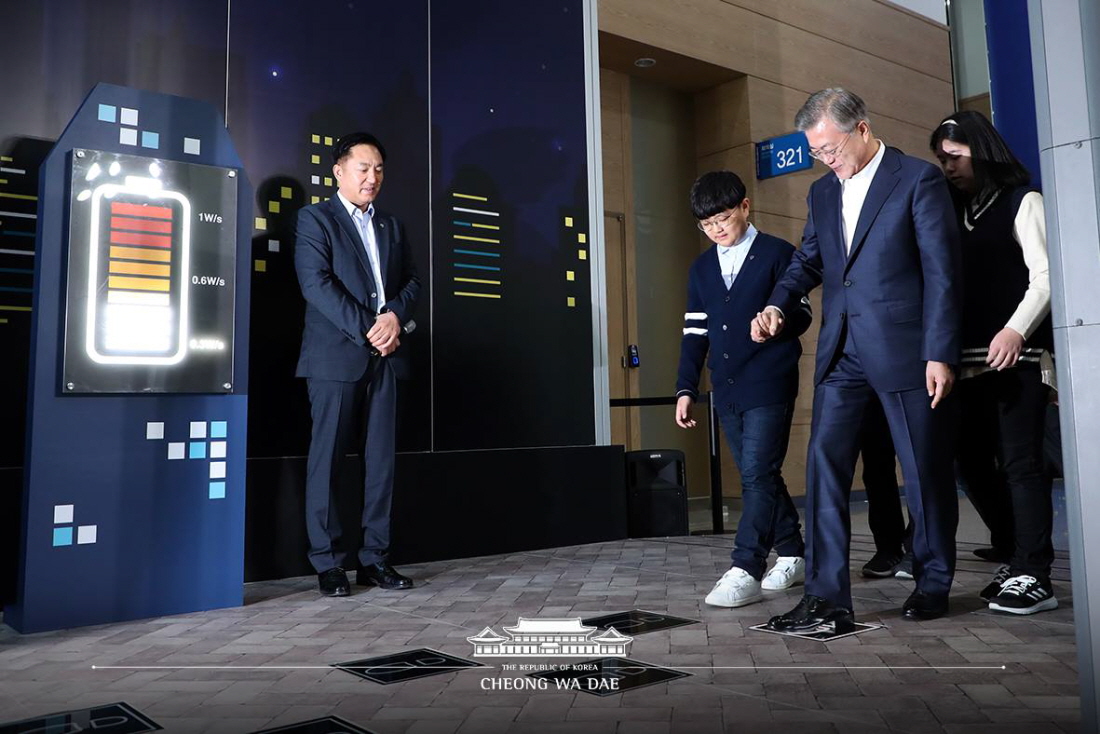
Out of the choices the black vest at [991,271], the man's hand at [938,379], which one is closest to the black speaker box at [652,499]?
the black vest at [991,271]

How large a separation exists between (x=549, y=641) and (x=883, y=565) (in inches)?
59.8

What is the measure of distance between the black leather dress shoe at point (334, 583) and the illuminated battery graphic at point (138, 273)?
0.86 meters

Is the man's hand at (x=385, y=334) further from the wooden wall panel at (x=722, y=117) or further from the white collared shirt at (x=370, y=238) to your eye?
the wooden wall panel at (x=722, y=117)

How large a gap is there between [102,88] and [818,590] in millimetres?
2456

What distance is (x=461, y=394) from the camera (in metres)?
4.02

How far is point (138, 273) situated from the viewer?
269 cm

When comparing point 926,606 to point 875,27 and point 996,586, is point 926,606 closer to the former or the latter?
point 996,586

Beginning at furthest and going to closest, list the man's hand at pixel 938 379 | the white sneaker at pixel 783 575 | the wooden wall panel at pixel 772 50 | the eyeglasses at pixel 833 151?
the wooden wall panel at pixel 772 50 < the white sneaker at pixel 783 575 < the eyeglasses at pixel 833 151 < the man's hand at pixel 938 379

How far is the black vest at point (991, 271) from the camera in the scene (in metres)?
2.64

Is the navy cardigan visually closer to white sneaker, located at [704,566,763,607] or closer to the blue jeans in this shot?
the blue jeans

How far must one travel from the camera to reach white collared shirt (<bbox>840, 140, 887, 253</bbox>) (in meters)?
2.39

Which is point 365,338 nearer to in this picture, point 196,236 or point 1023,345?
point 196,236

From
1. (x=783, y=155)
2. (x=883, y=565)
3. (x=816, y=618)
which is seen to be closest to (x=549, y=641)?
(x=816, y=618)

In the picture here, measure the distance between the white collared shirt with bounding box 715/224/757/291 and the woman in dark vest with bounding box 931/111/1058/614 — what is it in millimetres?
616
